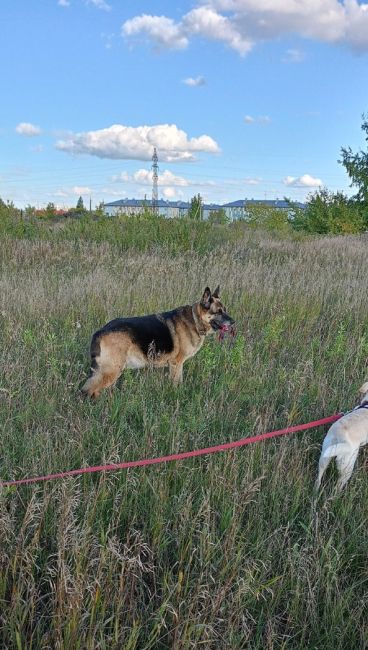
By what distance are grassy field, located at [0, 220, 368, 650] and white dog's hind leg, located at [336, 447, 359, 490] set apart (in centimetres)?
9

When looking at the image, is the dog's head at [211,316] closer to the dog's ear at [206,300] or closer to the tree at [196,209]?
the dog's ear at [206,300]

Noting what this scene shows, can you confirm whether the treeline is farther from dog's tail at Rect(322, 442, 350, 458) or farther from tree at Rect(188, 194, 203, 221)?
dog's tail at Rect(322, 442, 350, 458)

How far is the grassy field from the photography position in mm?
1809

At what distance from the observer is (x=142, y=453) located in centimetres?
286

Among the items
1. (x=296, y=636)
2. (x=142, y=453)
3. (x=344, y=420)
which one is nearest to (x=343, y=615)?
(x=296, y=636)

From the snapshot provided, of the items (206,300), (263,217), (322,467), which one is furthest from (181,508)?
(263,217)

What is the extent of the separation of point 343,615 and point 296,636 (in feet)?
0.79

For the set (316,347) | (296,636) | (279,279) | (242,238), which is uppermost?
(242,238)

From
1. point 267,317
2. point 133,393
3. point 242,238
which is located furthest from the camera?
point 242,238

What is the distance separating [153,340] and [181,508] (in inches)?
89.2

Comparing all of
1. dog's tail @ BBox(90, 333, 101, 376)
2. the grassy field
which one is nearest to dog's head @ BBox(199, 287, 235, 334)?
the grassy field

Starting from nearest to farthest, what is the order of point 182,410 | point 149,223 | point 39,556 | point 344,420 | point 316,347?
point 39,556 → point 344,420 → point 182,410 → point 316,347 → point 149,223

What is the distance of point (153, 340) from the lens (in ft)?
14.7

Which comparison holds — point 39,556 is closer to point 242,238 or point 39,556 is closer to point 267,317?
point 267,317
